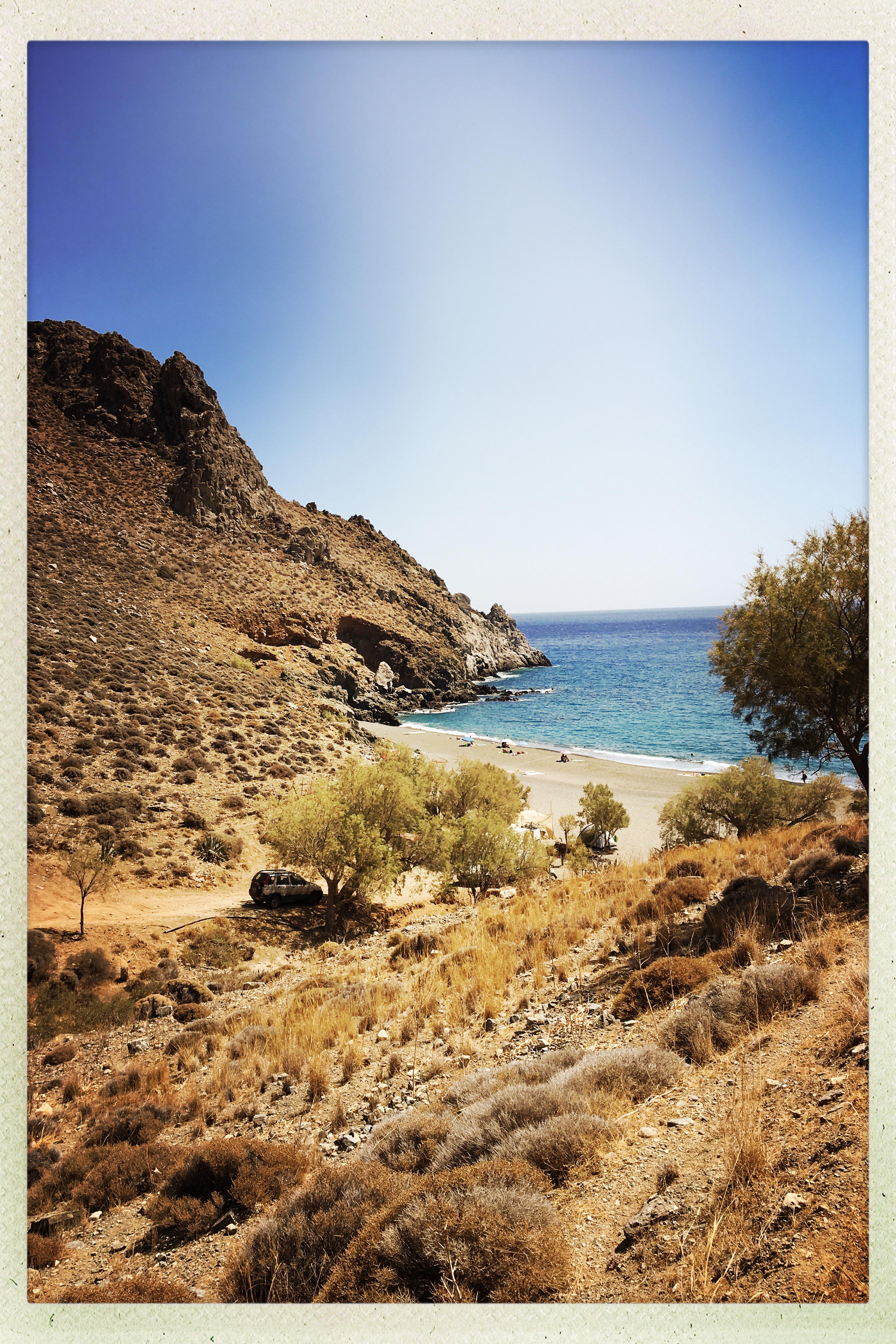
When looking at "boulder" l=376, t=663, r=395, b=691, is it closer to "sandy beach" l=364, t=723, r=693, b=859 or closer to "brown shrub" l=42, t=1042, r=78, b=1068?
"sandy beach" l=364, t=723, r=693, b=859

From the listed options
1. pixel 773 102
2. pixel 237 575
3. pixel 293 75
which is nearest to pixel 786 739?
pixel 773 102

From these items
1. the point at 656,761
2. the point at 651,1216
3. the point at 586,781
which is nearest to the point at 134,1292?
the point at 651,1216

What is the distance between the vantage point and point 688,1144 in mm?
2031

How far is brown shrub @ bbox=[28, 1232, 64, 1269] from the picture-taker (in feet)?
7.84

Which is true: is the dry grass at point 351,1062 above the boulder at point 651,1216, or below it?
below

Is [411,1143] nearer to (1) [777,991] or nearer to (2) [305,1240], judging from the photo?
(2) [305,1240]

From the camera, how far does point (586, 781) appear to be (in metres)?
19.2

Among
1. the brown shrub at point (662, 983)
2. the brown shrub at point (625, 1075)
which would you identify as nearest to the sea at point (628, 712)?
the brown shrub at point (662, 983)

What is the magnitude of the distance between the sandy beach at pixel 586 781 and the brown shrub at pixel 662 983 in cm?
776

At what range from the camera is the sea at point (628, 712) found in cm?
2080

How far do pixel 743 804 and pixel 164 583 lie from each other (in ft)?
43.6

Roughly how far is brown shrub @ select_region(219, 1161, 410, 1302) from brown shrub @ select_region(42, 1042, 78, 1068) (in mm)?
2535

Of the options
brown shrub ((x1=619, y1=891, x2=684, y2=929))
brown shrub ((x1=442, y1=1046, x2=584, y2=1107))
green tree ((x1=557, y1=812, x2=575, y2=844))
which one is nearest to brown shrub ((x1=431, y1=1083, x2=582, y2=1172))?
brown shrub ((x1=442, y1=1046, x2=584, y2=1107))

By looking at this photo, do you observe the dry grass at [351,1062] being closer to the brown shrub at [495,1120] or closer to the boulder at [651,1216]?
the brown shrub at [495,1120]
